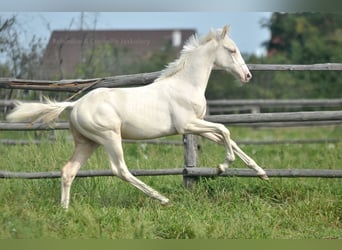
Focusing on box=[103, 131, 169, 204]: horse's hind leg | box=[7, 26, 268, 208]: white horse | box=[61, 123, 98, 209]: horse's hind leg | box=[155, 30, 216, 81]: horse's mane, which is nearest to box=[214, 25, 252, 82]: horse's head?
box=[7, 26, 268, 208]: white horse

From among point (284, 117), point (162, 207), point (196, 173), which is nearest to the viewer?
point (162, 207)

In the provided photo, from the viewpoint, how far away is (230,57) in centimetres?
663

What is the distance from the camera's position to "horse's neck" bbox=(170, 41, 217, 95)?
6660 mm

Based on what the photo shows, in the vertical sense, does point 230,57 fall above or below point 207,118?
above

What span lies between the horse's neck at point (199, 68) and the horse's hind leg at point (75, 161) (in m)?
1.19

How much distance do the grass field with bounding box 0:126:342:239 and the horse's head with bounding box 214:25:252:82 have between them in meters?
1.41

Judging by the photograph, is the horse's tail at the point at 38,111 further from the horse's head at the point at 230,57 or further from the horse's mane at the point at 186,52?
the horse's head at the point at 230,57

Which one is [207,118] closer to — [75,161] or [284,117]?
[284,117]

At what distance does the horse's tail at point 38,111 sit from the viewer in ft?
21.2

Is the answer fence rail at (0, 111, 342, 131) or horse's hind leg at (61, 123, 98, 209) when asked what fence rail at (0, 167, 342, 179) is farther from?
horse's hind leg at (61, 123, 98, 209)

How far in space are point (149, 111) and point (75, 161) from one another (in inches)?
38.1

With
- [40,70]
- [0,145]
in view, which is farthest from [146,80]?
[40,70]

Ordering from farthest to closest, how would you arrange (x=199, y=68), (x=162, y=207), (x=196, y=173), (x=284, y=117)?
(x=196, y=173), (x=284, y=117), (x=199, y=68), (x=162, y=207)

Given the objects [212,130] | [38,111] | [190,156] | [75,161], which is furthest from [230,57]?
[38,111]
